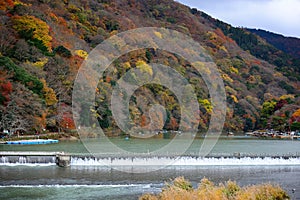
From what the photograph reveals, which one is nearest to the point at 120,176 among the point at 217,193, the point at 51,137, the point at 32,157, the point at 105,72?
the point at 32,157

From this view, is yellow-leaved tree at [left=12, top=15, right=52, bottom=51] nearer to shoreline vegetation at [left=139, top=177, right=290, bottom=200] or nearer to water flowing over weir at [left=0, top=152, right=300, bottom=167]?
water flowing over weir at [left=0, top=152, right=300, bottom=167]

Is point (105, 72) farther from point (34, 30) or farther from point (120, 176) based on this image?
point (120, 176)

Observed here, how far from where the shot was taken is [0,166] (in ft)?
95.7

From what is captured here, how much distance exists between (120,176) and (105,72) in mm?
44573

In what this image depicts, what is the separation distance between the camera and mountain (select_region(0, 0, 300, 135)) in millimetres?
48219

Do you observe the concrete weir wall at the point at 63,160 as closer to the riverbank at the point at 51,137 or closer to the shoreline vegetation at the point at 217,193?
the riverbank at the point at 51,137

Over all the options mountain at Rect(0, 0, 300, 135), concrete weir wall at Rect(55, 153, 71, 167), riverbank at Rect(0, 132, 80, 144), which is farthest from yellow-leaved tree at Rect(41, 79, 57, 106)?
concrete weir wall at Rect(55, 153, 71, 167)

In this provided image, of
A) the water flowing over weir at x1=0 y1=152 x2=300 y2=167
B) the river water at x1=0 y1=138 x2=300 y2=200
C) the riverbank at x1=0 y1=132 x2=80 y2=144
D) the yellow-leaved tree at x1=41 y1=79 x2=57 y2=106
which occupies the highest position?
the yellow-leaved tree at x1=41 y1=79 x2=57 y2=106

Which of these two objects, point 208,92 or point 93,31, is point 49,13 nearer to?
point 93,31

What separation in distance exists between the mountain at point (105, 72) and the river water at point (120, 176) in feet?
57.8

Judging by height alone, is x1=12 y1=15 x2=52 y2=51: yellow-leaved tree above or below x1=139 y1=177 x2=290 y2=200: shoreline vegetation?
above

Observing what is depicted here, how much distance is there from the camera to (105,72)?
69.0m

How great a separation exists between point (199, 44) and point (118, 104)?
71.5 m

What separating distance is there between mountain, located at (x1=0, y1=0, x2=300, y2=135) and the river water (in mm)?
17619
